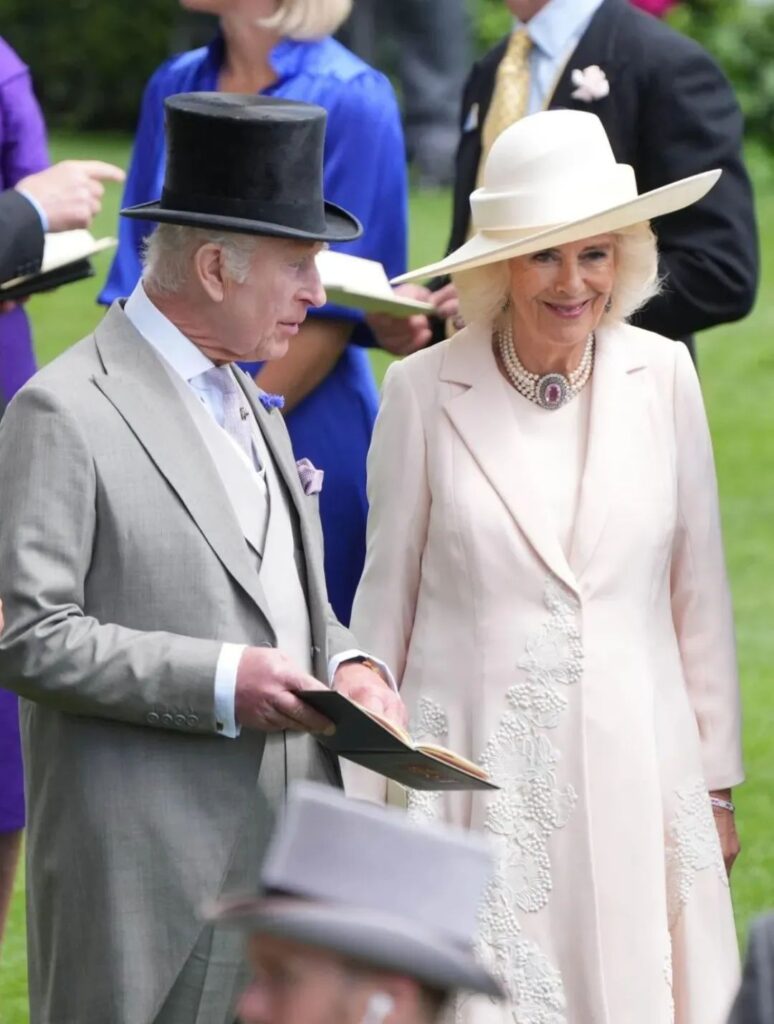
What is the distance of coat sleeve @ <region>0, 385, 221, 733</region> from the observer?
3.83 m

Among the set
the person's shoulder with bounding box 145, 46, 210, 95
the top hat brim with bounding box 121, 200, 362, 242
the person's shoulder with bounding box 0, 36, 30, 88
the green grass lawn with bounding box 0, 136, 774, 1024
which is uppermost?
the top hat brim with bounding box 121, 200, 362, 242

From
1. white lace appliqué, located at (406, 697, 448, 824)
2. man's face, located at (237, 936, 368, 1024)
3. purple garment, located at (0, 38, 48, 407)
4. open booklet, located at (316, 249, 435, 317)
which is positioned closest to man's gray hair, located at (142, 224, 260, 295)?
open booklet, located at (316, 249, 435, 317)

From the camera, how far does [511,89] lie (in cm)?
571

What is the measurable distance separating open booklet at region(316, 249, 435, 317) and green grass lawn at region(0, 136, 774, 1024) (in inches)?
79.1

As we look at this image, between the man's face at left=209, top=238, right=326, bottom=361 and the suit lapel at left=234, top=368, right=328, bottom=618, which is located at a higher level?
the man's face at left=209, top=238, right=326, bottom=361

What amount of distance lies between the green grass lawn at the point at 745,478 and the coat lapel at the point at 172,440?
2396 mm

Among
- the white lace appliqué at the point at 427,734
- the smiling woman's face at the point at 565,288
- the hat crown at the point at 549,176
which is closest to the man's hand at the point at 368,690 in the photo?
the white lace appliqué at the point at 427,734

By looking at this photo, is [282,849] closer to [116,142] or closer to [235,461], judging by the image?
[235,461]

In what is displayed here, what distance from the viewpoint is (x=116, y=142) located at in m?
22.0

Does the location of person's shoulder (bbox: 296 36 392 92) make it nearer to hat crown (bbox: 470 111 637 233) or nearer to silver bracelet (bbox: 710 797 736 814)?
hat crown (bbox: 470 111 637 233)

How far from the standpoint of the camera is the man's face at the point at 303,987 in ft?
8.29

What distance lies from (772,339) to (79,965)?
10.4 m

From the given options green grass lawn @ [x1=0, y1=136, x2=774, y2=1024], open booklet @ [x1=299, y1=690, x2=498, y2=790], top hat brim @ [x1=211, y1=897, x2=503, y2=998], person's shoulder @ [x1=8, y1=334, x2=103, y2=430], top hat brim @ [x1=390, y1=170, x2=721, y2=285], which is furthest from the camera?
green grass lawn @ [x1=0, y1=136, x2=774, y2=1024]

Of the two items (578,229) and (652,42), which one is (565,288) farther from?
(652,42)
